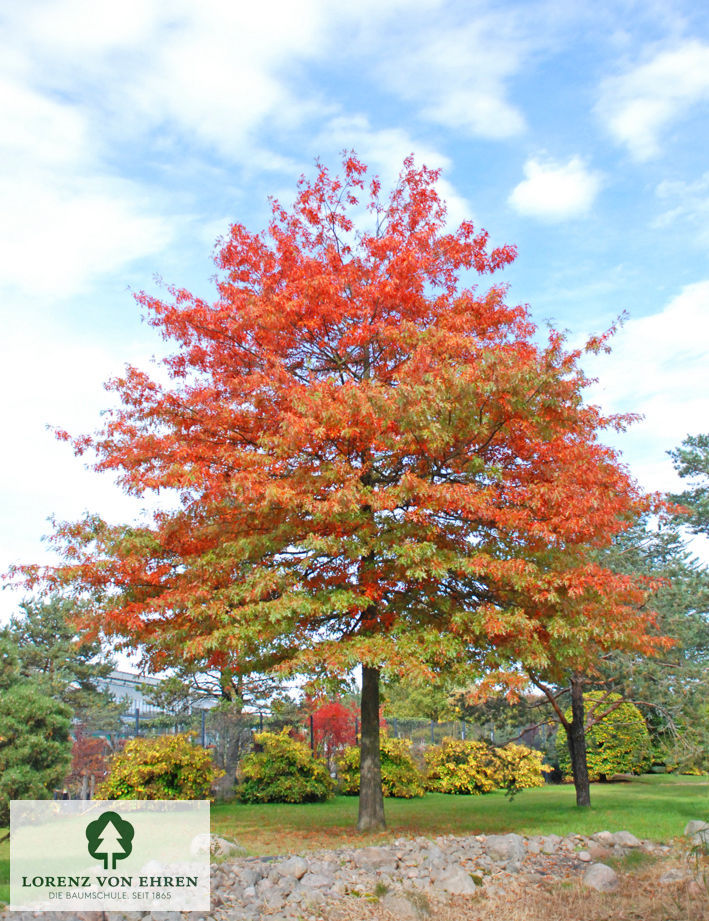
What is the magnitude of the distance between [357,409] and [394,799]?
42.4ft

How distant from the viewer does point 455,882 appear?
295 inches

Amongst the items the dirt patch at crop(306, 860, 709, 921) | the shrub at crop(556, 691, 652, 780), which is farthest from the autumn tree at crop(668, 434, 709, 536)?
the dirt patch at crop(306, 860, 709, 921)

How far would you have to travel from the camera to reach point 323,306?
461 inches

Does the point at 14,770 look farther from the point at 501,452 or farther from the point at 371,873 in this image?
the point at 501,452

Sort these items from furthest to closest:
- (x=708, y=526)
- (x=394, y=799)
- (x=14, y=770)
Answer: (x=708, y=526) → (x=394, y=799) → (x=14, y=770)

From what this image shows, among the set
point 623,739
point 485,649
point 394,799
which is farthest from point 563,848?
point 623,739

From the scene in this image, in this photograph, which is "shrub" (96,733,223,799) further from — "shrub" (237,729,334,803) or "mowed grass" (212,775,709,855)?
"shrub" (237,729,334,803)

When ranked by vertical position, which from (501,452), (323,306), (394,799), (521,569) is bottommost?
(394,799)

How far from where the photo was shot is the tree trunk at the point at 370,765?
11516 mm

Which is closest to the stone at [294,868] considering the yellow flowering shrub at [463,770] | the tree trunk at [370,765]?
the tree trunk at [370,765]

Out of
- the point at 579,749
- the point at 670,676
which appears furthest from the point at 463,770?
the point at 670,676

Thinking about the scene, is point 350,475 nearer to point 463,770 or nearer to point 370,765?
point 370,765

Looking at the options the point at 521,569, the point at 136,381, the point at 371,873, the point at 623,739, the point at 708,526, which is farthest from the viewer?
the point at 708,526

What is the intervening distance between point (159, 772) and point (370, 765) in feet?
21.9
